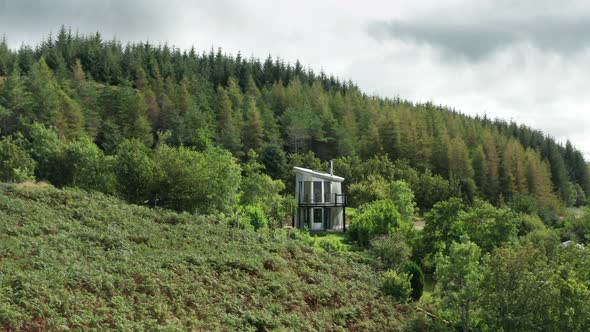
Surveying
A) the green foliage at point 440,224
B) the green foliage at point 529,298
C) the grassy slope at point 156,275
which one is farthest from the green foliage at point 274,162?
the green foliage at point 529,298

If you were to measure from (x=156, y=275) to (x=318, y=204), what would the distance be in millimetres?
25071

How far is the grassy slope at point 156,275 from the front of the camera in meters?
13.2

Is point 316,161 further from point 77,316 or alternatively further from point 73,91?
point 77,316

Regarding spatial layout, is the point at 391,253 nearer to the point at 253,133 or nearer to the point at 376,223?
the point at 376,223

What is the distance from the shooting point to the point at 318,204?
40812 mm

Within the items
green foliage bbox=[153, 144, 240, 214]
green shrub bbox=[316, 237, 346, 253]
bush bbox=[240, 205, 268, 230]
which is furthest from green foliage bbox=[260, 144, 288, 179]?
green shrub bbox=[316, 237, 346, 253]

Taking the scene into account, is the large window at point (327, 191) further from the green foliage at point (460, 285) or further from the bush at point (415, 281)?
the green foliage at point (460, 285)

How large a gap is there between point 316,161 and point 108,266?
44.9 metres

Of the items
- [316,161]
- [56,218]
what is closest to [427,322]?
[56,218]

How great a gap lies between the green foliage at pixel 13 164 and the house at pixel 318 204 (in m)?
19.6

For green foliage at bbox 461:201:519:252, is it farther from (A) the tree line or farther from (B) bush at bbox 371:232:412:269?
(A) the tree line

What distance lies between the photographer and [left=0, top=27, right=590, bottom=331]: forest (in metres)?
20.2

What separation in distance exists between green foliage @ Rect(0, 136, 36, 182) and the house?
19.6 meters

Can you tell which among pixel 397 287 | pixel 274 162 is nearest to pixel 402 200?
pixel 274 162
